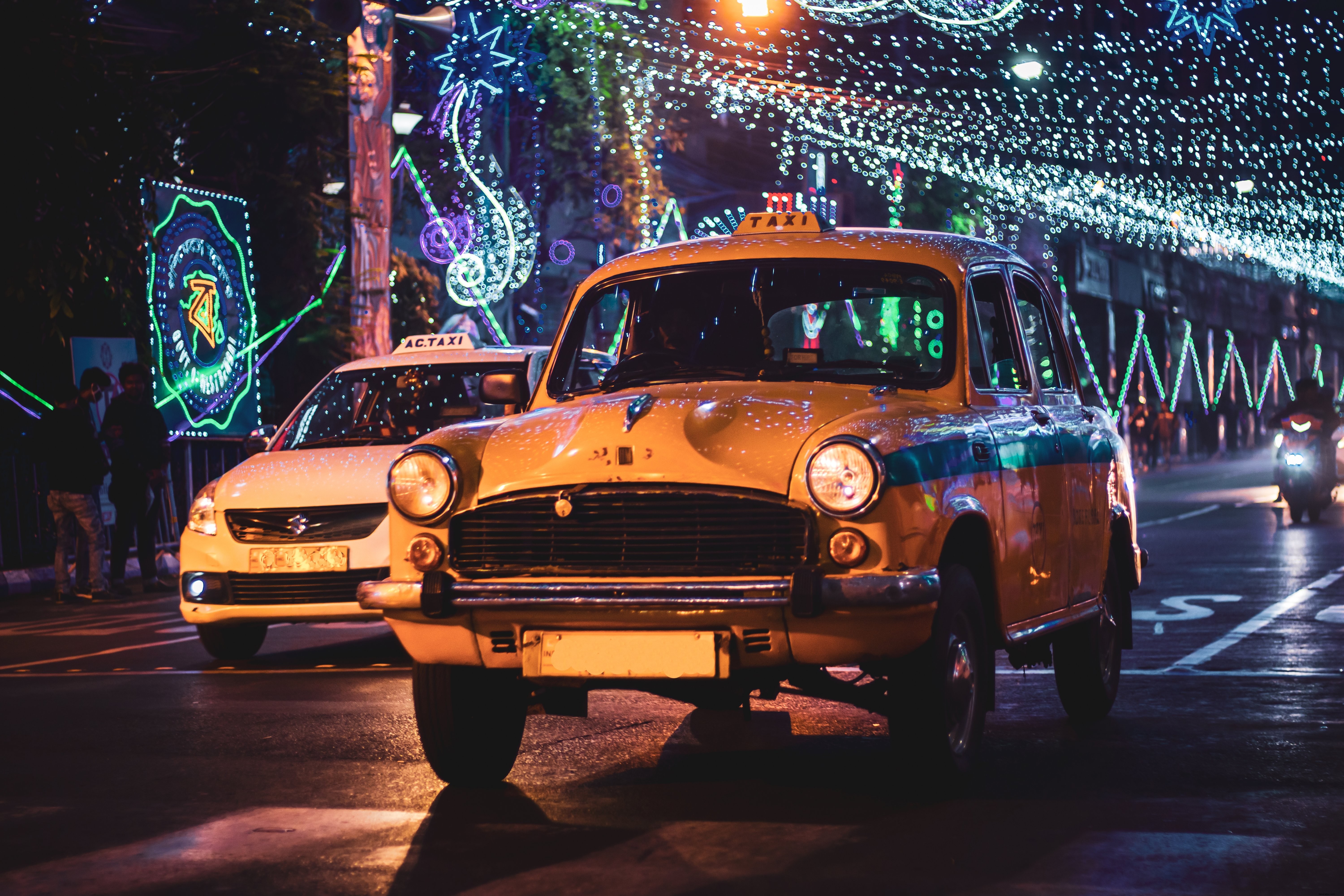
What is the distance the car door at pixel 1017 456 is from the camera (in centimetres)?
656

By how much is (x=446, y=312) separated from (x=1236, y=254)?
2277 inches

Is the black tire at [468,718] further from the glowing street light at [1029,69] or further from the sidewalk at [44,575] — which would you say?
the glowing street light at [1029,69]

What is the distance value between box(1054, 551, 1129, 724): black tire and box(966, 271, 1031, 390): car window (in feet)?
3.72

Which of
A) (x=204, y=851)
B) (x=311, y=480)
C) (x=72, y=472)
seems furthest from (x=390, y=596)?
(x=72, y=472)

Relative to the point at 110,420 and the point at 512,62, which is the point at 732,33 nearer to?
the point at 512,62

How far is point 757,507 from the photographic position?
5.67 metres

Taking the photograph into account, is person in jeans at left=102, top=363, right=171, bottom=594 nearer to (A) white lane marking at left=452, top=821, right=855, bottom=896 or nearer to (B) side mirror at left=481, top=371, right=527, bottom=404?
(B) side mirror at left=481, top=371, right=527, bottom=404

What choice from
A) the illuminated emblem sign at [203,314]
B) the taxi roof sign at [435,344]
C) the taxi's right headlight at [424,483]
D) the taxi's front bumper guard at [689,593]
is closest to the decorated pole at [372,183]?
the illuminated emblem sign at [203,314]

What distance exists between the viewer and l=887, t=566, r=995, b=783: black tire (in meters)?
5.80

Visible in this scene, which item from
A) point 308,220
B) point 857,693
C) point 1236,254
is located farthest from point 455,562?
point 1236,254

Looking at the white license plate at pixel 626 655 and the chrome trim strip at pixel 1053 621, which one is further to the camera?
the chrome trim strip at pixel 1053 621

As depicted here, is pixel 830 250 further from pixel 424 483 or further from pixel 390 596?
pixel 390 596

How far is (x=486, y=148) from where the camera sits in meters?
28.8

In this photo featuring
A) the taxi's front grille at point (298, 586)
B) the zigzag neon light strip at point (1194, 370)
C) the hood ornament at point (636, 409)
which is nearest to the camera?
the hood ornament at point (636, 409)
